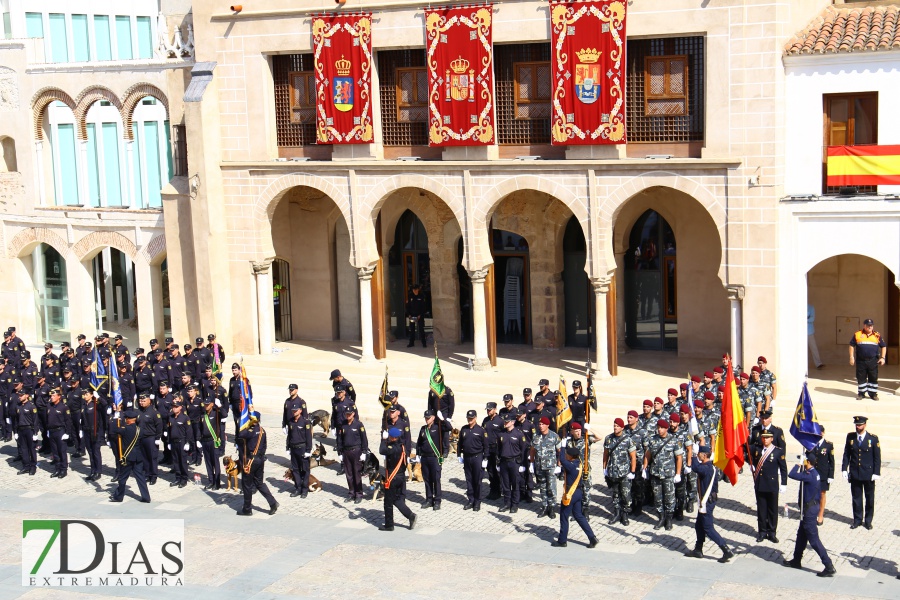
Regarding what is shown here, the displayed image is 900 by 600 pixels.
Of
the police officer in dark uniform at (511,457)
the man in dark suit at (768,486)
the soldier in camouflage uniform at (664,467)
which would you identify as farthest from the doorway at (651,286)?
the man in dark suit at (768,486)

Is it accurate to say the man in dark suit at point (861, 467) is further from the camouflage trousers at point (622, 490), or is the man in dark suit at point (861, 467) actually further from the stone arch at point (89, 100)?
the stone arch at point (89, 100)

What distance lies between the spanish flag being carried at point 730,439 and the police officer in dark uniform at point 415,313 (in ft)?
45.3

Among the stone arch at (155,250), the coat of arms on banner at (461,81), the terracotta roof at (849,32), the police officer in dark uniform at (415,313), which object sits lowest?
the police officer in dark uniform at (415,313)

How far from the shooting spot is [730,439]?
19.5 m

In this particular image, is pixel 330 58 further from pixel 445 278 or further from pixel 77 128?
pixel 77 128

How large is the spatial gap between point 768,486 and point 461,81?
12.9 meters

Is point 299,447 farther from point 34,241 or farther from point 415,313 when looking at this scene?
point 34,241

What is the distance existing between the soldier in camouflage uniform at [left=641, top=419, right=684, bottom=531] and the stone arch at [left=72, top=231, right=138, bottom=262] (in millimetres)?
18322

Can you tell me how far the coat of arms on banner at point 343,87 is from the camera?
30111mm


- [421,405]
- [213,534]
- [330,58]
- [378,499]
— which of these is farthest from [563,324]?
[213,534]

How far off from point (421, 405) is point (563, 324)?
5313 millimetres

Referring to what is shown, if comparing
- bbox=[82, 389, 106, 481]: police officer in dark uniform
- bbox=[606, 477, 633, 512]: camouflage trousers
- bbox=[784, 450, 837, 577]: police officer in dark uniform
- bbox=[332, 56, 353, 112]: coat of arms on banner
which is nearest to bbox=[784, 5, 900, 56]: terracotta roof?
bbox=[332, 56, 353, 112]: coat of arms on banner

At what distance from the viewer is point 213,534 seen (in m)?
21.0

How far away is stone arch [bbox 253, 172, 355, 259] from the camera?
101 ft
